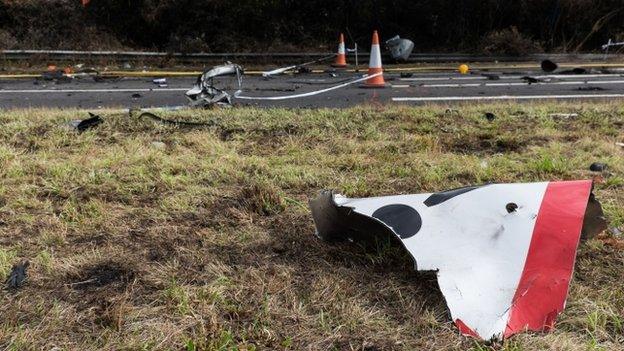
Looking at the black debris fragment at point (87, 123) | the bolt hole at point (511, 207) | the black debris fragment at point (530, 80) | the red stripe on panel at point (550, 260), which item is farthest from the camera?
the black debris fragment at point (530, 80)

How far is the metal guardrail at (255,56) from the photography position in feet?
43.3

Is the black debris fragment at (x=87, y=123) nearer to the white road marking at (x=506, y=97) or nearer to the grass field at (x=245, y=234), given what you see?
the grass field at (x=245, y=234)

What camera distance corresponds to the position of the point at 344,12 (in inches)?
617

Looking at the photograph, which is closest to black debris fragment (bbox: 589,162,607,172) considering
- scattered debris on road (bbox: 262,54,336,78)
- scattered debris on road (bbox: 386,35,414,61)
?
scattered debris on road (bbox: 262,54,336,78)

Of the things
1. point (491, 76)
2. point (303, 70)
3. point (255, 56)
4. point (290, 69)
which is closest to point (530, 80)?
point (491, 76)

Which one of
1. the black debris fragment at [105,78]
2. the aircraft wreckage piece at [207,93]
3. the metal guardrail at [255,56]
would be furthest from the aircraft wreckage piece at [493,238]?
the metal guardrail at [255,56]

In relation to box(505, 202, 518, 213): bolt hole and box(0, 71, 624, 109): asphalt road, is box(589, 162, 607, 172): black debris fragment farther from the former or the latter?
box(0, 71, 624, 109): asphalt road

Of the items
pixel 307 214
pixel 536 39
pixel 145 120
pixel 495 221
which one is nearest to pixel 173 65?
pixel 145 120

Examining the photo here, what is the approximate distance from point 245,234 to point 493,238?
4.02ft

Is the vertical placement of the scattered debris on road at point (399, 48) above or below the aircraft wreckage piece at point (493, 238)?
above

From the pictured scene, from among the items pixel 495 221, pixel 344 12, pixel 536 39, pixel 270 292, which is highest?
pixel 344 12

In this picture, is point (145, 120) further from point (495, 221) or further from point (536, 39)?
point (536, 39)

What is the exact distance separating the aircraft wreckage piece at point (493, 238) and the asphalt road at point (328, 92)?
4951 mm

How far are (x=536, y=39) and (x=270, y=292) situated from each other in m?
15.4
